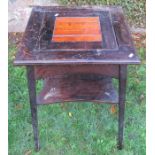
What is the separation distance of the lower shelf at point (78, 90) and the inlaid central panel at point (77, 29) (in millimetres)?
428

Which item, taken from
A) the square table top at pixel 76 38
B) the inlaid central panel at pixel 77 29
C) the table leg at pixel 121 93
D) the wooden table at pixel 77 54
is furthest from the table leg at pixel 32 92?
the table leg at pixel 121 93

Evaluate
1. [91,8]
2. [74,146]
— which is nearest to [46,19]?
[91,8]

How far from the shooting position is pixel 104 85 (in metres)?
2.79

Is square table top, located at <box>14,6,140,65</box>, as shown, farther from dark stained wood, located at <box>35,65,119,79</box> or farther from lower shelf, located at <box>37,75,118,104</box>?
lower shelf, located at <box>37,75,118,104</box>

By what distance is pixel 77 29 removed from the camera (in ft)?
8.26

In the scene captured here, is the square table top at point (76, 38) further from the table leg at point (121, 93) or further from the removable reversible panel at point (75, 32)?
the table leg at point (121, 93)

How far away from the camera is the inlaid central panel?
2.42 meters

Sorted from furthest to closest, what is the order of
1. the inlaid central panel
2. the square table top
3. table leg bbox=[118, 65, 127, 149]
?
→ the inlaid central panel → table leg bbox=[118, 65, 127, 149] → the square table top

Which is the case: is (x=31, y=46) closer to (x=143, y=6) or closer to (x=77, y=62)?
(x=77, y=62)

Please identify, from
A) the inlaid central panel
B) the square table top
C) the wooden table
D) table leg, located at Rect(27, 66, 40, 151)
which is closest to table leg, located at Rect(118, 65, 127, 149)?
the wooden table

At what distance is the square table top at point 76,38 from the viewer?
2.19 metres

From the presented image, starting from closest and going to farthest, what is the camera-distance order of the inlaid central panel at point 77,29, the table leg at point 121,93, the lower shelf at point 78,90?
1. the table leg at point 121,93
2. the inlaid central panel at point 77,29
3. the lower shelf at point 78,90

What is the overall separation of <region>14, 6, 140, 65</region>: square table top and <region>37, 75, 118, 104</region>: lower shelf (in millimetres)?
425

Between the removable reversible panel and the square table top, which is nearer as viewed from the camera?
the square table top
